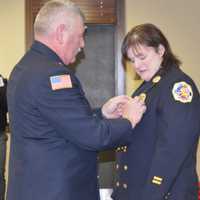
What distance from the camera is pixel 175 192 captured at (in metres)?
1.79

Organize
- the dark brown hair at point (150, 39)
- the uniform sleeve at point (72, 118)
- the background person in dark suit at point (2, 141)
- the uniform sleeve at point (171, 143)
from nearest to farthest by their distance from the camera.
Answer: the uniform sleeve at point (72, 118)
the uniform sleeve at point (171, 143)
the dark brown hair at point (150, 39)
the background person in dark suit at point (2, 141)

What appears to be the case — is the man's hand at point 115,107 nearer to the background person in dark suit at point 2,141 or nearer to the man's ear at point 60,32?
the man's ear at point 60,32

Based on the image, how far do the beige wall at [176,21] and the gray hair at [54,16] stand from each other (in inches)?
99.1

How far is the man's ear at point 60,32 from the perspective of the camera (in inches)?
68.8

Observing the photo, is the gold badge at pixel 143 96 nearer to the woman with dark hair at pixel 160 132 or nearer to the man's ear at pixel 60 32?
the woman with dark hair at pixel 160 132

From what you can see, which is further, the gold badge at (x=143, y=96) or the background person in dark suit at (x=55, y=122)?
the gold badge at (x=143, y=96)

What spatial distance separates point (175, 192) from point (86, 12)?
2790 millimetres

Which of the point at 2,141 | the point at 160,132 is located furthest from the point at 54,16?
the point at 2,141

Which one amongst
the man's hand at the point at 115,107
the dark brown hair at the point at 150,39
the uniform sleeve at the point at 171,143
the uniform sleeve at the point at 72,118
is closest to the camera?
the uniform sleeve at the point at 72,118

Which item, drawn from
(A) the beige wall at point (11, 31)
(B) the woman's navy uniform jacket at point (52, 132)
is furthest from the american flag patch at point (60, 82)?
(A) the beige wall at point (11, 31)

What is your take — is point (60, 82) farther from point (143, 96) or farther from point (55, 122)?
point (143, 96)

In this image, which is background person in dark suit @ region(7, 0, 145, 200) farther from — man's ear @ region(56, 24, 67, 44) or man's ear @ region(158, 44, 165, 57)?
man's ear @ region(158, 44, 165, 57)

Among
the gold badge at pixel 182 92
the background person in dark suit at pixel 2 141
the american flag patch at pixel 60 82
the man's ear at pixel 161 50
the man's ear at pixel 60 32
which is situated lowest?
the background person in dark suit at pixel 2 141

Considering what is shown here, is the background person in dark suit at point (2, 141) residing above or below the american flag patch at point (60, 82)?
below
